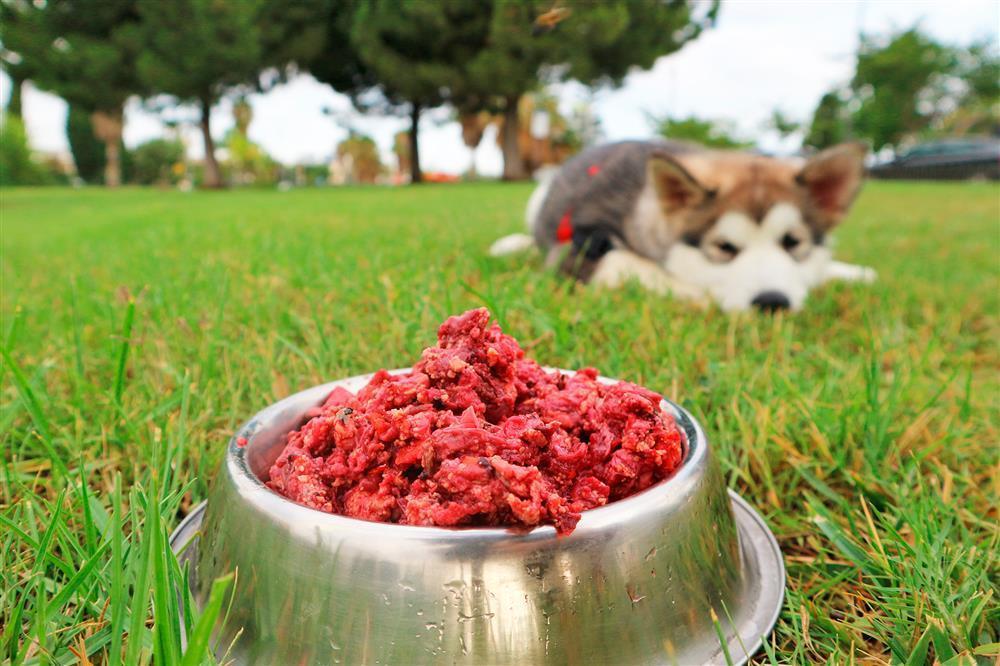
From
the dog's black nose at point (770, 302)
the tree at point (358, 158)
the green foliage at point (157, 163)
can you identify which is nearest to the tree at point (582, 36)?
the dog's black nose at point (770, 302)

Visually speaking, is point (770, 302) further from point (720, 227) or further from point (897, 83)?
point (897, 83)

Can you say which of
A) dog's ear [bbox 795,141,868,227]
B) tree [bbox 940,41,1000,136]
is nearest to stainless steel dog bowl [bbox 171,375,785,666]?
dog's ear [bbox 795,141,868,227]

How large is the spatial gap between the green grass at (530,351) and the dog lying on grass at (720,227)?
0.17m

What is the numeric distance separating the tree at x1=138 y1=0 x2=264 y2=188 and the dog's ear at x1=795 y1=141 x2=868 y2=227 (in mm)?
7420

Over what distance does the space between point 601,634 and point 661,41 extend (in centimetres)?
443

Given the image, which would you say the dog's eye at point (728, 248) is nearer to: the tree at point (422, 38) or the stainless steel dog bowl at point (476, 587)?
the tree at point (422, 38)

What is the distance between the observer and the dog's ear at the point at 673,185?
264 centimetres

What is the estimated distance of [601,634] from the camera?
79cm

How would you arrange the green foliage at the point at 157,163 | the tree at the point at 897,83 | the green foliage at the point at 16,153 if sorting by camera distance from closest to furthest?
the green foliage at the point at 16,153, the tree at the point at 897,83, the green foliage at the point at 157,163

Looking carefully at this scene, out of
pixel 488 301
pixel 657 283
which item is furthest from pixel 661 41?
pixel 488 301

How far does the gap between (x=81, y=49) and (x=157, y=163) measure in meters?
21.1

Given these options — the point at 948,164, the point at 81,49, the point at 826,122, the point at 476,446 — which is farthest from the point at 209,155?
the point at 826,122

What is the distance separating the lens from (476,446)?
842mm

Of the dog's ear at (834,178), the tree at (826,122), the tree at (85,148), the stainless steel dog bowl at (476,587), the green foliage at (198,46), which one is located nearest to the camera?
the stainless steel dog bowl at (476,587)
